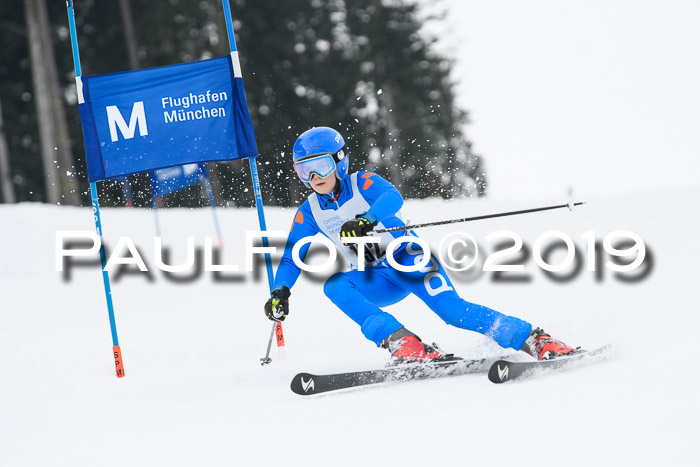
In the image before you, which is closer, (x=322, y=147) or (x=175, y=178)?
(x=322, y=147)


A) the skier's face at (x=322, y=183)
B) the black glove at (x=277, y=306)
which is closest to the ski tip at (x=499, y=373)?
the black glove at (x=277, y=306)

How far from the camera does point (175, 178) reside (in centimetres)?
946

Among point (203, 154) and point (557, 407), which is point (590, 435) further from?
point (203, 154)

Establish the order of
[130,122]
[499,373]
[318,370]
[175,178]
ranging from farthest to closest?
[175,178] → [130,122] → [318,370] → [499,373]

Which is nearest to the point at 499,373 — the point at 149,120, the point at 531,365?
the point at 531,365

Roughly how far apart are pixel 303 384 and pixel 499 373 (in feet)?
3.09

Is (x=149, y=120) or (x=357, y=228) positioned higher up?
(x=149, y=120)

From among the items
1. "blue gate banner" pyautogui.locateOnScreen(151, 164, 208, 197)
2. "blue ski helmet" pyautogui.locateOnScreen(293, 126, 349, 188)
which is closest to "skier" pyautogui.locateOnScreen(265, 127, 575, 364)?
"blue ski helmet" pyautogui.locateOnScreen(293, 126, 349, 188)

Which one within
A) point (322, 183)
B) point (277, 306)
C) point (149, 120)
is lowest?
point (277, 306)

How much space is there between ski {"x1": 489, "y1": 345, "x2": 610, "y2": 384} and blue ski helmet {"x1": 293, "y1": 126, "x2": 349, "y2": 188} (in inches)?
58.5

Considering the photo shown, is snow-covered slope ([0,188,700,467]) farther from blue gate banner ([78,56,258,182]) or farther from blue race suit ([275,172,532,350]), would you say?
blue gate banner ([78,56,258,182])

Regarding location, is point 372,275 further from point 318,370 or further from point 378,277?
point 318,370

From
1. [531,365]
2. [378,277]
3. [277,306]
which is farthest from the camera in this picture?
[378,277]

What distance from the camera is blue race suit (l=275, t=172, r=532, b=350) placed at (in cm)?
370
